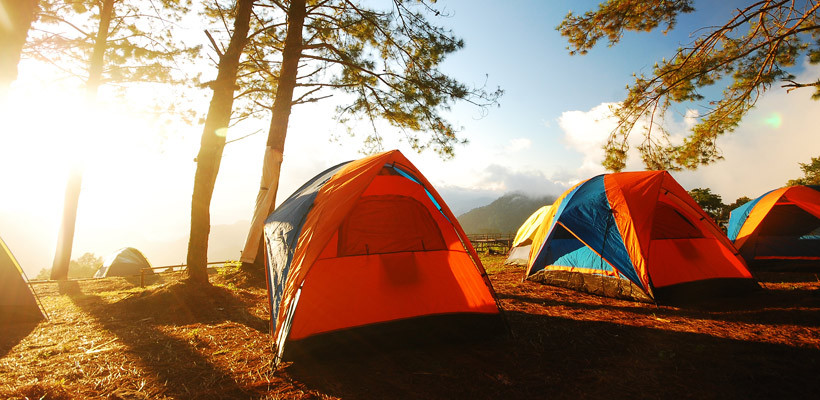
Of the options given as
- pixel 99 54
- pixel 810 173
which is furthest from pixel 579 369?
pixel 810 173

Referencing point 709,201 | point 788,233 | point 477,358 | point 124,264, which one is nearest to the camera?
point 477,358

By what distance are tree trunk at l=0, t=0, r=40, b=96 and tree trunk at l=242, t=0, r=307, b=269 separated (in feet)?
12.9

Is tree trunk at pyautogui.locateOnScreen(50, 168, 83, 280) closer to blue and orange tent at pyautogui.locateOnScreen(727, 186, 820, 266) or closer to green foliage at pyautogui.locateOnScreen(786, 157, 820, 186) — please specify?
blue and orange tent at pyautogui.locateOnScreen(727, 186, 820, 266)

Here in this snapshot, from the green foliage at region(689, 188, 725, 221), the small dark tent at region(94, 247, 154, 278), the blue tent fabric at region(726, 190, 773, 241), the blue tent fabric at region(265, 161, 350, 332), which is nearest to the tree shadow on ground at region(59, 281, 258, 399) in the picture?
the blue tent fabric at region(265, 161, 350, 332)

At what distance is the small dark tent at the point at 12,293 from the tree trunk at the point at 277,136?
3.16m

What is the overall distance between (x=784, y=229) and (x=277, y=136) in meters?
11.4

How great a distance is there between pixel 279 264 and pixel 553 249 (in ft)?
16.4

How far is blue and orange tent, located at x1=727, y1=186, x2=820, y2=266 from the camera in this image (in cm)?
666

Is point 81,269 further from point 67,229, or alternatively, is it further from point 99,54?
point 99,54

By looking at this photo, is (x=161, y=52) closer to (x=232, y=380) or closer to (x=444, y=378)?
(x=232, y=380)

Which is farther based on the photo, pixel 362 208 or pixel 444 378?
pixel 362 208

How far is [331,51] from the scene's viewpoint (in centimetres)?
830

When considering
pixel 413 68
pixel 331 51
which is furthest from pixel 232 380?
pixel 331 51

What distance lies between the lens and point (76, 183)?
993cm
